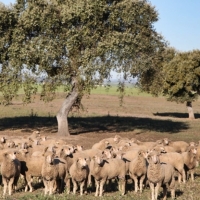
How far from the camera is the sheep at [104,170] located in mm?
15961

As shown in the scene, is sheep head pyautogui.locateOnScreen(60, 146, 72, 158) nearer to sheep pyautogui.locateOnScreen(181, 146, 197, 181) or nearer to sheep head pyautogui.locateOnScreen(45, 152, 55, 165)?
sheep head pyautogui.locateOnScreen(45, 152, 55, 165)

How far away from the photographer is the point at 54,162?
51.2ft

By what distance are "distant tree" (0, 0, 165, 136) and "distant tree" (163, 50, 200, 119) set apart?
18955 mm

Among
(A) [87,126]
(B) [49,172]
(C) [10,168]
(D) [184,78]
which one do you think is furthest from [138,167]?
(D) [184,78]

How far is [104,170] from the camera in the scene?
16.0 m

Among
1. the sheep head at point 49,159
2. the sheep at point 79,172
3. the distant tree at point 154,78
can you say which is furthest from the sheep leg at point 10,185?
the distant tree at point 154,78

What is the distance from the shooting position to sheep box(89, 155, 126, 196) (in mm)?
15961

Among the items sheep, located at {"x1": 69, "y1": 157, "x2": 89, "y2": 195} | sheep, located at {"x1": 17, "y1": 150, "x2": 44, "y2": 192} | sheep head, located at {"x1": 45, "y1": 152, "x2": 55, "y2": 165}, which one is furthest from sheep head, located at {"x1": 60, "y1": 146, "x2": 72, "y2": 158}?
sheep head, located at {"x1": 45, "y1": 152, "x2": 55, "y2": 165}

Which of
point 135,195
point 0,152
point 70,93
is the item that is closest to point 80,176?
point 135,195

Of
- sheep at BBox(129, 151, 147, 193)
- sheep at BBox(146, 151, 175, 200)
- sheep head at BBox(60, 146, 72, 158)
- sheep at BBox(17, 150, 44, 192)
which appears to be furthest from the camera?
sheep head at BBox(60, 146, 72, 158)

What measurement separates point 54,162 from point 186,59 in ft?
132

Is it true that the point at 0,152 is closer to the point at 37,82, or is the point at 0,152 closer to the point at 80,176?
the point at 80,176

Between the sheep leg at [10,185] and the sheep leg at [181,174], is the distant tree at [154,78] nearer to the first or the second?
the sheep leg at [181,174]

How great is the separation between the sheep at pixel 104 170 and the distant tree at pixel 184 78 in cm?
3577
